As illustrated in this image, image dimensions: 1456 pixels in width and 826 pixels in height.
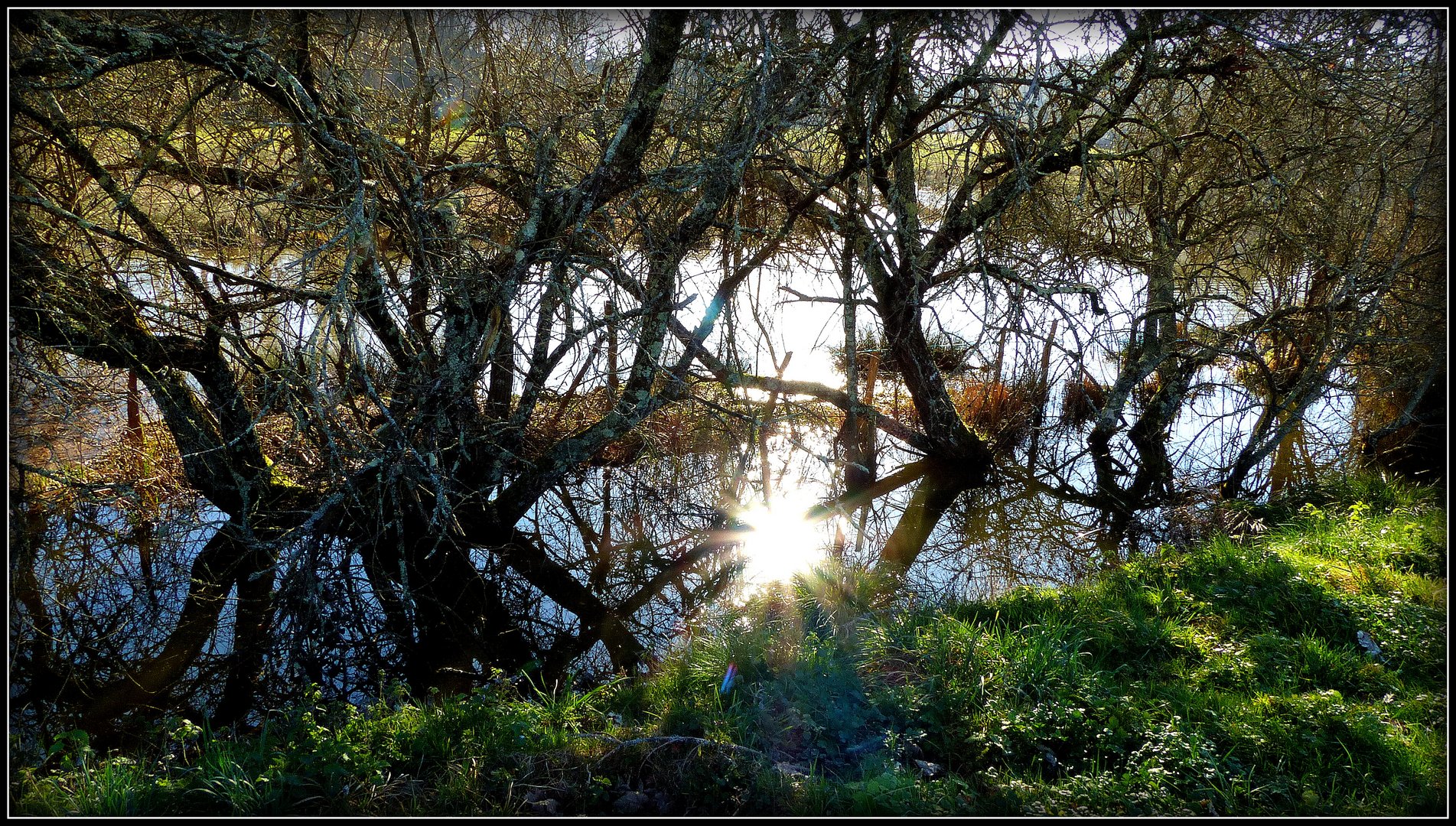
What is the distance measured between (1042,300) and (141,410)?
22.2 ft

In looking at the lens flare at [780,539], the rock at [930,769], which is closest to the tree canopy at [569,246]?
the lens flare at [780,539]

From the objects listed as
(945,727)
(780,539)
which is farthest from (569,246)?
(945,727)

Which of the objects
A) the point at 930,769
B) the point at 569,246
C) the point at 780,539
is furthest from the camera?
the point at 780,539

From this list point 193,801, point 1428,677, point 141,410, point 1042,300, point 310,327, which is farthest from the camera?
point 141,410

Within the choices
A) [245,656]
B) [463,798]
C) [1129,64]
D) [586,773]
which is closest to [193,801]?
[463,798]

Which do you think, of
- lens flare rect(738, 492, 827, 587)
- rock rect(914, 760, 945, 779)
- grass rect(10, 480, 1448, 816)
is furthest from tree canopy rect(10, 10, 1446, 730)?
rock rect(914, 760, 945, 779)

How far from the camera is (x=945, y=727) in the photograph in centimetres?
298

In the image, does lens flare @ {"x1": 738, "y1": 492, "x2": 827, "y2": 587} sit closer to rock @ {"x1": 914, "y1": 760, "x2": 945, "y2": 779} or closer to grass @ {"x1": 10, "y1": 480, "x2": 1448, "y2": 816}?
grass @ {"x1": 10, "y1": 480, "x2": 1448, "y2": 816}

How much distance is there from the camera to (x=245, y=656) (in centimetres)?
434

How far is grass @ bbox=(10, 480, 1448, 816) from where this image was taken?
8.32 ft

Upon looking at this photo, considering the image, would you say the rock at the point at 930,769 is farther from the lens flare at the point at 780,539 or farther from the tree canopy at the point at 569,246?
the tree canopy at the point at 569,246

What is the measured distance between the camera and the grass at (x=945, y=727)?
254 cm

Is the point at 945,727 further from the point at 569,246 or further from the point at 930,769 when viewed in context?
the point at 569,246

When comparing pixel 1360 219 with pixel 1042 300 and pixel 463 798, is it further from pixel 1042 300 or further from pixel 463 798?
pixel 463 798
